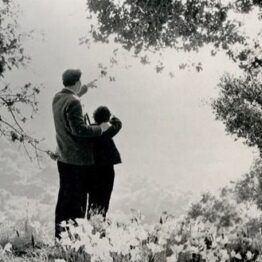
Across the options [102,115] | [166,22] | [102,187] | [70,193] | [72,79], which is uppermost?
[166,22]

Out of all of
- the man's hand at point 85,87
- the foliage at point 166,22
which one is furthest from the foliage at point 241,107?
the man's hand at point 85,87

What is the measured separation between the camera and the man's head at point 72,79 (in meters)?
6.71

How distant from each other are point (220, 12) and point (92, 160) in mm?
7641

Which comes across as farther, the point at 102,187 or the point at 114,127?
the point at 114,127

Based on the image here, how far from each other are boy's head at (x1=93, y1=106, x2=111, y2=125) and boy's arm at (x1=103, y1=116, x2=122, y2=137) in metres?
0.20

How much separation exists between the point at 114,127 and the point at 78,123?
61 centimetres

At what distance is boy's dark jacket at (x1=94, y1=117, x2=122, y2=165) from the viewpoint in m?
6.78

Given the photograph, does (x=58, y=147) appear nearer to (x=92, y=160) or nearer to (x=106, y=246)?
(x=92, y=160)

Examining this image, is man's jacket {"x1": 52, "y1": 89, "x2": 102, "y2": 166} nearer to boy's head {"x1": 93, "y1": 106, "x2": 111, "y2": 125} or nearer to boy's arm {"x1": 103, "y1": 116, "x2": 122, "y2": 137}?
boy's arm {"x1": 103, "y1": 116, "x2": 122, "y2": 137}

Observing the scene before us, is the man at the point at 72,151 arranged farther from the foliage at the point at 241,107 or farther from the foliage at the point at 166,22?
the foliage at the point at 241,107

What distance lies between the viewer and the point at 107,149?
22.4 ft

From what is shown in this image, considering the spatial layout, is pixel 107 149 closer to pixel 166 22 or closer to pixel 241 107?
pixel 166 22

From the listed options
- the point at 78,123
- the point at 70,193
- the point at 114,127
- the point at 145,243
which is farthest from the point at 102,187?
the point at 145,243

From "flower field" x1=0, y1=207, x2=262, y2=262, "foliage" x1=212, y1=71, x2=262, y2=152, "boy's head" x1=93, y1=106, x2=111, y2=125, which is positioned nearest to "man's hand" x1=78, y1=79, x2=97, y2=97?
"boy's head" x1=93, y1=106, x2=111, y2=125
